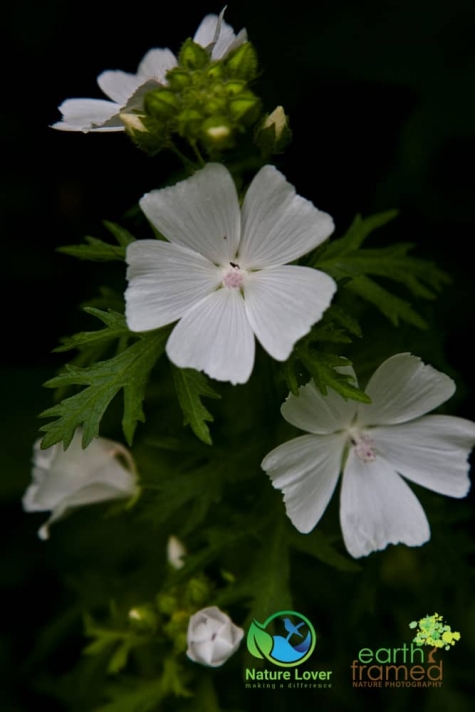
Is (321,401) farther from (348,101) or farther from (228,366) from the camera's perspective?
(348,101)

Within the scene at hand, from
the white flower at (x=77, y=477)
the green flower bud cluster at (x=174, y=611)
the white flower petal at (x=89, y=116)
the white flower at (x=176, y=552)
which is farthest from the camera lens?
the white flower at (x=77, y=477)

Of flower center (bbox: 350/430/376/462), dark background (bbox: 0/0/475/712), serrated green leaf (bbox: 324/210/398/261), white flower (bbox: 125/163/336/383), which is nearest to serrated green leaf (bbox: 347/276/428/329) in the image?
serrated green leaf (bbox: 324/210/398/261)

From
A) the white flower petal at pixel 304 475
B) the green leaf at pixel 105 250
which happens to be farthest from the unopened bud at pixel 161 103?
the white flower petal at pixel 304 475

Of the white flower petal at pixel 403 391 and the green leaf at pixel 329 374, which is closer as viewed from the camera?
the green leaf at pixel 329 374

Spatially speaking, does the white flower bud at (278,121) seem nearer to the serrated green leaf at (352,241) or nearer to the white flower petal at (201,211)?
the white flower petal at (201,211)

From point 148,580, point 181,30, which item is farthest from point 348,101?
point 148,580

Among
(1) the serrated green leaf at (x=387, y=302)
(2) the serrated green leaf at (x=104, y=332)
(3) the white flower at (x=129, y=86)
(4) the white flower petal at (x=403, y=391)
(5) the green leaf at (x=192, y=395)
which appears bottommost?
(4) the white flower petal at (x=403, y=391)
